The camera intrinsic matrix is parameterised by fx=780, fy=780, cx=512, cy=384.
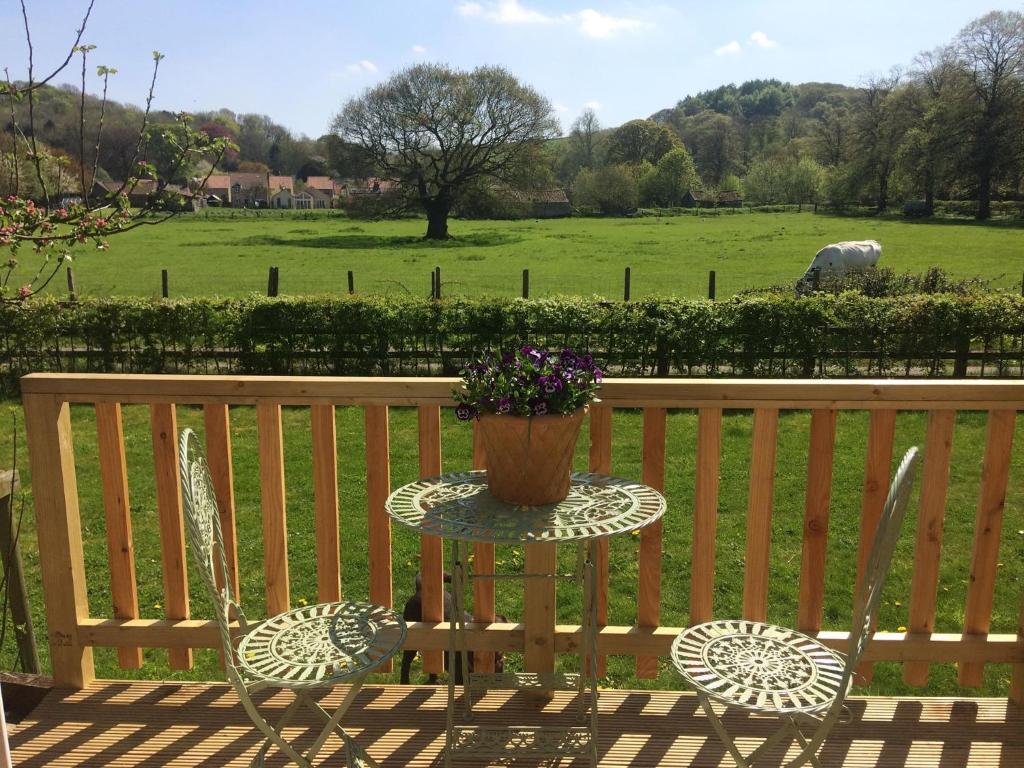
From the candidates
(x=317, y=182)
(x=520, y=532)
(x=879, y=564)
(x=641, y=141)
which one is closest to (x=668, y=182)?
(x=641, y=141)

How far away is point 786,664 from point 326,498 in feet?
4.57

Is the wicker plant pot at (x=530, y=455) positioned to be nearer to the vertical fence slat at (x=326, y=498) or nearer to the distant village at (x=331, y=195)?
the vertical fence slat at (x=326, y=498)

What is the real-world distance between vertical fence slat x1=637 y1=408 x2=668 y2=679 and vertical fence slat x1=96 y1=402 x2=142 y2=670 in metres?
1.61

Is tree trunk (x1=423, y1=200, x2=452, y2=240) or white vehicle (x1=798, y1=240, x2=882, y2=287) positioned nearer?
white vehicle (x1=798, y1=240, x2=882, y2=287)

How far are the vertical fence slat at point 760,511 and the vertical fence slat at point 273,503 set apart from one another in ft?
4.72

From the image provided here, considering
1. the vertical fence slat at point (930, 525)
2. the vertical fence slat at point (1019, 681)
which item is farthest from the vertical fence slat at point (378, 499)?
the vertical fence slat at point (1019, 681)

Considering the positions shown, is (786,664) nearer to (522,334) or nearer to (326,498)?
(326,498)

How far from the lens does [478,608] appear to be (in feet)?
8.22

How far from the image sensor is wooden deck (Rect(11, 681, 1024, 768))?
219 centimetres

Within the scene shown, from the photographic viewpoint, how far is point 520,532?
71.3 inches

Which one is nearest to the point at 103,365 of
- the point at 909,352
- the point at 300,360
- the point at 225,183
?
the point at 300,360

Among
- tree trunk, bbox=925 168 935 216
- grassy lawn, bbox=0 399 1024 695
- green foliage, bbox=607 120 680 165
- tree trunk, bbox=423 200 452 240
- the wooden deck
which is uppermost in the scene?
green foliage, bbox=607 120 680 165

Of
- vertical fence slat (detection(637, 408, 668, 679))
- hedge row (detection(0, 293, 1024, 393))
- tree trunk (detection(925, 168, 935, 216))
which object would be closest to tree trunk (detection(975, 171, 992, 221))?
tree trunk (detection(925, 168, 935, 216))

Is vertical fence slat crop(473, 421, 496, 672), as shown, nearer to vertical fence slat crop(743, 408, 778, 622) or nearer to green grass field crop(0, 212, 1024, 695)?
vertical fence slat crop(743, 408, 778, 622)
